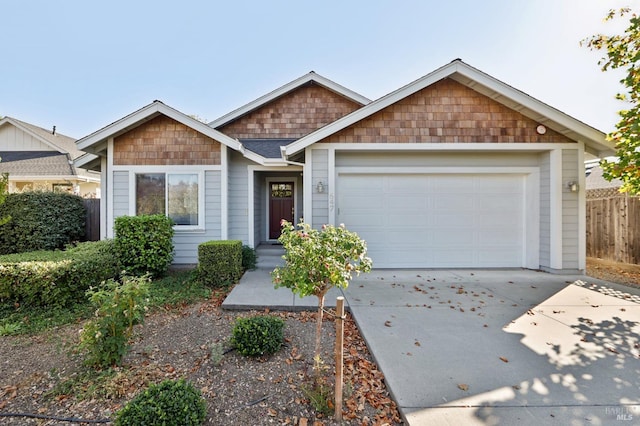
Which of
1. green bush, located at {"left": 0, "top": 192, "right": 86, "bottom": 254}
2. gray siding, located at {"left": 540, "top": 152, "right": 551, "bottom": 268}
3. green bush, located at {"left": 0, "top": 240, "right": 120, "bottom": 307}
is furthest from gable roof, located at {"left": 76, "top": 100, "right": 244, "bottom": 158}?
gray siding, located at {"left": 540, "top": 152, "right": 551, "bottom": 268}

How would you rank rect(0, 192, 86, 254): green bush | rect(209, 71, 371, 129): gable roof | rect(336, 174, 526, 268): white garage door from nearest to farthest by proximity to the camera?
rect(0, 192, 86, 254): green bush → rect(336, 174, 526, 268): white garage door → rect(209, 71, 371, 129): gable roof

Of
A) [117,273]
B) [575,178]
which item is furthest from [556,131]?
[117,273]

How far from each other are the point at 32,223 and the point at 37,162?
922 cm

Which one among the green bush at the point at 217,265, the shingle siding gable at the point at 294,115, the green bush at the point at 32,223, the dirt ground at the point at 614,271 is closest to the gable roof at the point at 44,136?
the green bush at the point at 32,223

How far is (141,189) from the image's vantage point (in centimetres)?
702

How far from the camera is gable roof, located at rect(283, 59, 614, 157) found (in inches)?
237

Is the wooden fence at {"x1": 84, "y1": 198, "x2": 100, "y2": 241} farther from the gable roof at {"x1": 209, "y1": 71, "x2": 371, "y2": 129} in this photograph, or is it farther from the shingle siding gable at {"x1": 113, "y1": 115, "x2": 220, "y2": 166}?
the gable roof at {"x1": 209, "y1": 71, "x2": 371, "y2": 129}

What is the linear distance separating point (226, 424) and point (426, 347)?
2.24 meters

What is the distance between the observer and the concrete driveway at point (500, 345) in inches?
89.6

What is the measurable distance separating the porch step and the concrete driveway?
3.77ft

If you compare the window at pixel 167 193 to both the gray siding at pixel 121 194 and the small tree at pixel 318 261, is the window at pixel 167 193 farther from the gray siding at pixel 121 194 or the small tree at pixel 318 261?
the small tree at pixel 318 261

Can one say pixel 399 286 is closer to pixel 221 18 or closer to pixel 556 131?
pixel 556 131

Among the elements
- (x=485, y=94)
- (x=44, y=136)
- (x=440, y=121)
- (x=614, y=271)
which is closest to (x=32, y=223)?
(x=440, y=121)

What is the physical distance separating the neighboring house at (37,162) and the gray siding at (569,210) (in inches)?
660
